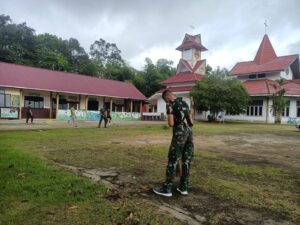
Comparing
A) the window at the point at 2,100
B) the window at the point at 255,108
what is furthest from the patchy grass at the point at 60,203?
the window at the point at 255,108

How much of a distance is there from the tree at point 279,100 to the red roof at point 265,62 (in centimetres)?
412

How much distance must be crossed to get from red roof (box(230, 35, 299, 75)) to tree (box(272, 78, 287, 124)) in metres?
4.12

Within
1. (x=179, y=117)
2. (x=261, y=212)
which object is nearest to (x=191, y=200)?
(x=261, y=212)

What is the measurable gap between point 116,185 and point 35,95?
25.9m

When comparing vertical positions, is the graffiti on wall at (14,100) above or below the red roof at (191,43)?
below

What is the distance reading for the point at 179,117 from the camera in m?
4.46

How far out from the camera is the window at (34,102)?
27.5 metres

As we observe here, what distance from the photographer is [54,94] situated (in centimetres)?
2952

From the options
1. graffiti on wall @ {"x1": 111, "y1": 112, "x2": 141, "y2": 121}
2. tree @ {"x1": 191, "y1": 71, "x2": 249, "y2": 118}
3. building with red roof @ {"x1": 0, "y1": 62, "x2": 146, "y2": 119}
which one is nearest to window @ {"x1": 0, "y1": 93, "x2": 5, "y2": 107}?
building with red roof @ {"x1": 0, "y1": 62, "x2": 146, "y2": 119}

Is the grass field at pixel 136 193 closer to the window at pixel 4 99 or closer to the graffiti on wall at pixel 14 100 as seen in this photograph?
the window at pixel 4 99

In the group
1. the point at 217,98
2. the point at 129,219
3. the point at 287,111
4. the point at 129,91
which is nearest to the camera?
the point at 129,219

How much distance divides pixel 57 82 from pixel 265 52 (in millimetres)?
31223

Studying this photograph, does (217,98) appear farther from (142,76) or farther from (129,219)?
(129,219)

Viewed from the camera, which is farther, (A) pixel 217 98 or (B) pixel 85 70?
(B) pixel 85 70
